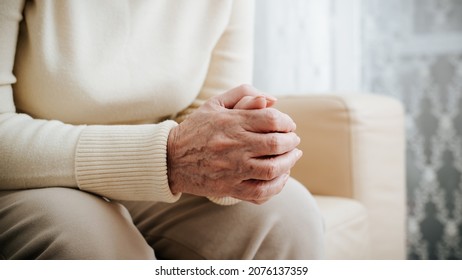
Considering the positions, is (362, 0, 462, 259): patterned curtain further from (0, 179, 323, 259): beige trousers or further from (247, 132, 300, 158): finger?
(247, 132, 300, 158): finger

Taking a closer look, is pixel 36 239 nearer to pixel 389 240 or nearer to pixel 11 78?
pixel 11 78

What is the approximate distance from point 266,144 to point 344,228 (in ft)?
1.74

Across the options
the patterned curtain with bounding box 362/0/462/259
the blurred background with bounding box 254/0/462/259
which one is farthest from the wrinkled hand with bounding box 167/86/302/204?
the patterned curtain with bounding box 362/0/462/259

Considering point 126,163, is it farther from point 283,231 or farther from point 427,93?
point 427,93

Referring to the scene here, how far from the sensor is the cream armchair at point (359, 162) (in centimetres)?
110

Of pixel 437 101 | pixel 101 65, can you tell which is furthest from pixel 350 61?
pixel 101 65

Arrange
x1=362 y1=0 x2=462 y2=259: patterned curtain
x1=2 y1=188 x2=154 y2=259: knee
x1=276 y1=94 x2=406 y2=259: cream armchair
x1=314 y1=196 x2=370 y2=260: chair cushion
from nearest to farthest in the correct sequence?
x1=2 y1=188 x2=154 y2=259: knee, x1=314 y1=196 x2=370 y2=260: chair cushion, x1=276 y1=94 x2=406 y2=259: cream armchair, x1=362 y1=0 x2=462 y2=259: patterned curtain

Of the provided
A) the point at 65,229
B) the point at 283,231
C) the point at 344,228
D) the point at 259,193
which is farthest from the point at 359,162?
the point at 65,229

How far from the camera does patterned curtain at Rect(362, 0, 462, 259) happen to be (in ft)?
5.66

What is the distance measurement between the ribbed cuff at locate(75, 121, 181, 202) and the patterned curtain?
4.66 feet

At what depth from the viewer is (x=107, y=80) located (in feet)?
2.18

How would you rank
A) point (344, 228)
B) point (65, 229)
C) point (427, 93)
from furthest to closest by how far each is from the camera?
point (427, 93) < point (344, 228) < point (65, 229)

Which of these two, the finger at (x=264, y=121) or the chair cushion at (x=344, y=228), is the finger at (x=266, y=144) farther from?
the chair cushion at (x=344, y=228)

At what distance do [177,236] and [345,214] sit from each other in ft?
1.49
